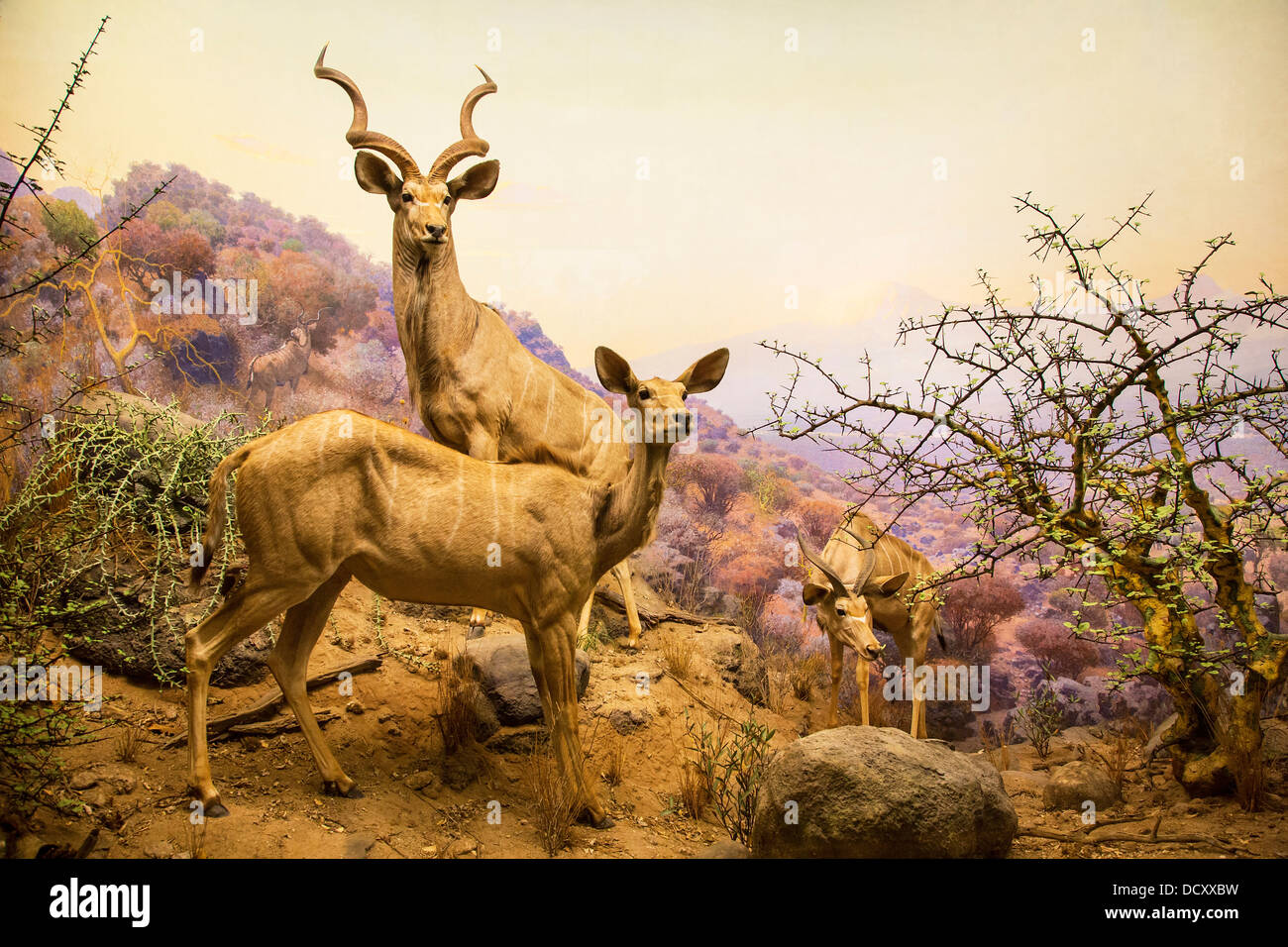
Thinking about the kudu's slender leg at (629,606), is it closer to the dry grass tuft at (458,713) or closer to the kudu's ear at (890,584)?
the kudu's ear at (890,584)

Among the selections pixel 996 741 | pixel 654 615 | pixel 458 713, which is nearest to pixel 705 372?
pixel 458 713

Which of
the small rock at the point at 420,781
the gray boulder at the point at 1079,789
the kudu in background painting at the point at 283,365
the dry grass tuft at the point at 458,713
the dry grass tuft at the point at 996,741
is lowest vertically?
the dry grass tuft at the point at 996,741

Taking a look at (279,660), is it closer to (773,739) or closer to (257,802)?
(257,802)

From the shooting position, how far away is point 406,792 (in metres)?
4.48

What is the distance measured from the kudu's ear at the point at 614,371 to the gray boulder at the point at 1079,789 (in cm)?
361

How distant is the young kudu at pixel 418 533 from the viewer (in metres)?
3.80

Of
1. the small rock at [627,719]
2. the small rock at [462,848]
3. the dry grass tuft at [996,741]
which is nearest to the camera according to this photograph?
the small rock at [462,848]

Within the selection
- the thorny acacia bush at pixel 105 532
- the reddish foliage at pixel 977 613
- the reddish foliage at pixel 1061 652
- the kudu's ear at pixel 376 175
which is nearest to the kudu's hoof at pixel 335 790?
the thorny acacia bush at pixel 105 532

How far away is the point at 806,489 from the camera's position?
10977 millimetres

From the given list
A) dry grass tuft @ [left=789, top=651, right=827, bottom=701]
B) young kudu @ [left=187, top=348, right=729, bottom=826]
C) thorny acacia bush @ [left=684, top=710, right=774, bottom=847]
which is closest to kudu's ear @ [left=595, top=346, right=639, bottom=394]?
young kudu @ [left=187, top=348, right=729, bottom=826]

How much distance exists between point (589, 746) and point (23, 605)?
336 cm

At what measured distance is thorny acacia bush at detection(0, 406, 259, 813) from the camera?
4453 mm

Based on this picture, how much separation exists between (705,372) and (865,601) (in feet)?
11.5
